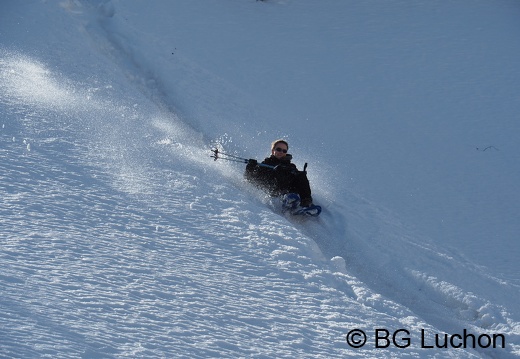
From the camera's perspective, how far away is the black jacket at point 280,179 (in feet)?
25.8

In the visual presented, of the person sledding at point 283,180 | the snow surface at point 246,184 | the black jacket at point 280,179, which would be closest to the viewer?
the snow surface at point 246,184

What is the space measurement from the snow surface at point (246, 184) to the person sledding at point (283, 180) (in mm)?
202

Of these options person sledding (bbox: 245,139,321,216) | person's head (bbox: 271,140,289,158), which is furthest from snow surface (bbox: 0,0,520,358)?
person's head (bbox: 271,140,289,158)

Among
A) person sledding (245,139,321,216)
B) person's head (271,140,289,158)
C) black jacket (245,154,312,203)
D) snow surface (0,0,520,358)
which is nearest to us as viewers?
snow surface (0,0,520,358)

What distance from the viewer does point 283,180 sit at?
7957 mm

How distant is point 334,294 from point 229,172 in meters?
3.28

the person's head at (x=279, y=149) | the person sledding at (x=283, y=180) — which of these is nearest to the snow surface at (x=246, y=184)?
the person sledding at (x=283, y=180)

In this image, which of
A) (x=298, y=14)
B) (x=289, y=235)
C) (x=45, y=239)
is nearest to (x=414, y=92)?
(x=298, y=14)

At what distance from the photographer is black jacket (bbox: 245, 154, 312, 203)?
25.8 feet

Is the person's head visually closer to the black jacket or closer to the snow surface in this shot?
the black jacket

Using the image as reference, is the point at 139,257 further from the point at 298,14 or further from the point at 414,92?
the point at 298,14

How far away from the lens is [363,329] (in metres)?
5.03

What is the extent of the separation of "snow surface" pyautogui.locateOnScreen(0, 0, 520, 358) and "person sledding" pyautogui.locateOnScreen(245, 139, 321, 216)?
20 centimetres

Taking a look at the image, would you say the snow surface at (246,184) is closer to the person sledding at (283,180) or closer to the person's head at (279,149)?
the person sledding at (283,180)
